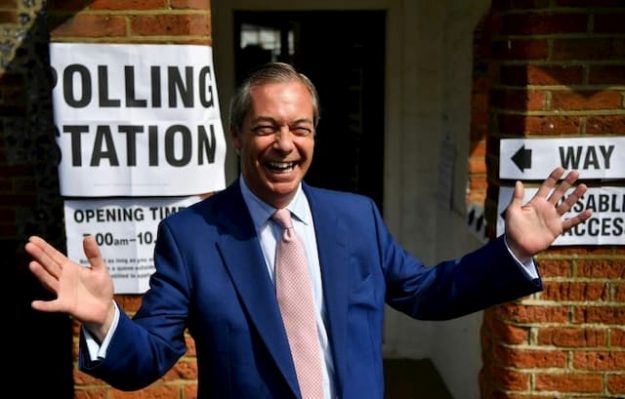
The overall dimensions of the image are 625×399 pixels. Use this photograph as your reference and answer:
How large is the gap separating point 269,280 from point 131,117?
3.79 ft

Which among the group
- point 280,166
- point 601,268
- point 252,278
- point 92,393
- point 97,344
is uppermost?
point 280,166

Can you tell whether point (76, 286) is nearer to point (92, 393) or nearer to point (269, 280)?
point (269, 280)

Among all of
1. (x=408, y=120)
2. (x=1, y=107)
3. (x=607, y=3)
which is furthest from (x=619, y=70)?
(x=1, y=107)

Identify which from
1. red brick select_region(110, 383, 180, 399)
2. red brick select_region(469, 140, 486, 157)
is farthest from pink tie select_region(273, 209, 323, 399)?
red brick select_region(469, 140, 486, 157)

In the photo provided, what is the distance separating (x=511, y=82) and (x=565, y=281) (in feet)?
2.65

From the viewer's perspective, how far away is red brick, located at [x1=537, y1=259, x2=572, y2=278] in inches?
118

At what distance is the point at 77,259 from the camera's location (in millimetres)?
2924

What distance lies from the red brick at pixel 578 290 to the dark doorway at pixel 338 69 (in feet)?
6.68

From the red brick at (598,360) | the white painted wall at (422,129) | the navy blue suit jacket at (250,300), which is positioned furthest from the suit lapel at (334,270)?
the white painted wall at (422,129)

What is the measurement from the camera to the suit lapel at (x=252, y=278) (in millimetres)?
1887

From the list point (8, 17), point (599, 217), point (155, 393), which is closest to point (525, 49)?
point (599, 217)

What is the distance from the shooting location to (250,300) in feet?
6.30

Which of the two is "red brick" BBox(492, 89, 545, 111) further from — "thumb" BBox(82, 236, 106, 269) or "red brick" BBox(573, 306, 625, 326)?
"thumb" BBox(82, 236, 106, 269)

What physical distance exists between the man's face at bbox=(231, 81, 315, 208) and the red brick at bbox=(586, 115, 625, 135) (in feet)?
4.55
